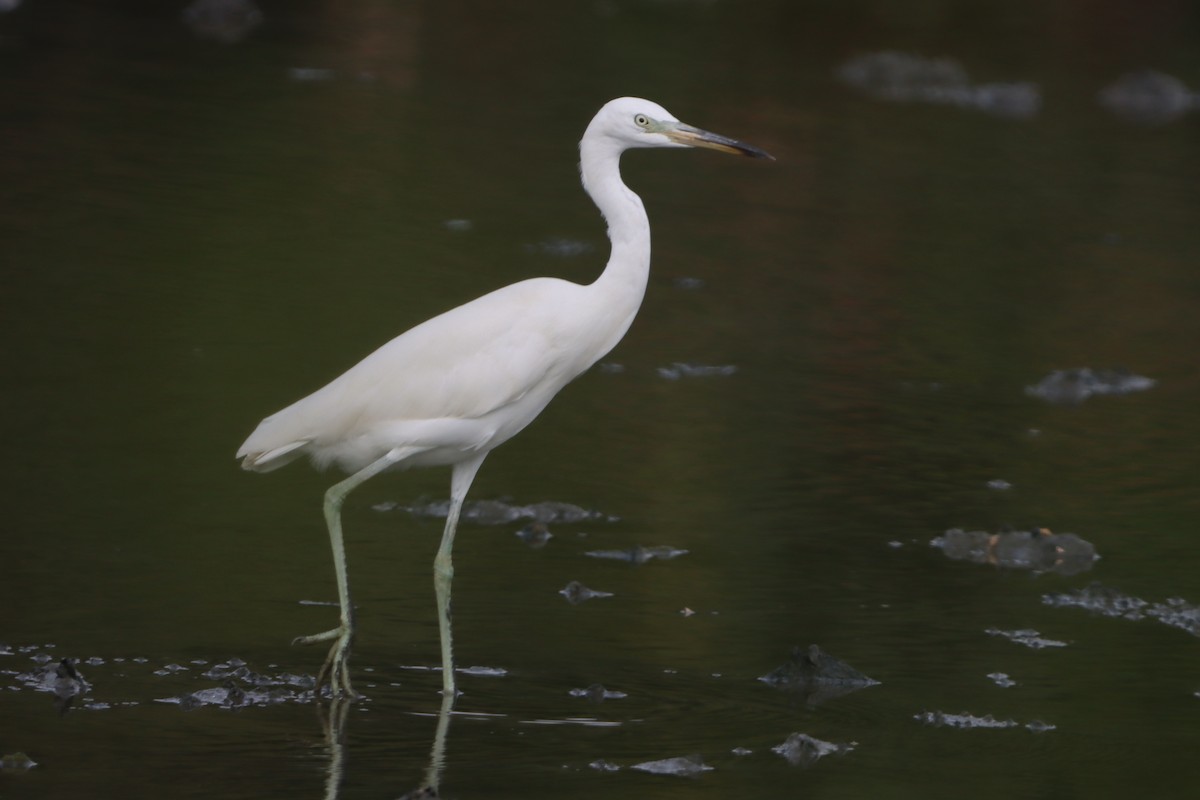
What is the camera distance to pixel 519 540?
19.0 feet

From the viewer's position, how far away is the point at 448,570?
192 inches

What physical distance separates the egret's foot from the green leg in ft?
0.67

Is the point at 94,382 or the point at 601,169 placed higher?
the point at 601,169

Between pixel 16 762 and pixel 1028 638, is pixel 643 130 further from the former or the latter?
pixel 16 762

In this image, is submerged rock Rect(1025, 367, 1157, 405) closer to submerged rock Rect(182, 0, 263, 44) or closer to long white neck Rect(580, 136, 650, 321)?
long white neck Rect(580, 136, 650, 321)

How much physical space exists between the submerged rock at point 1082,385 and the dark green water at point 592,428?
0.31ft

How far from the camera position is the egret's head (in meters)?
5.02

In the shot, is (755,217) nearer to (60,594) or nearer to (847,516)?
(847,516)

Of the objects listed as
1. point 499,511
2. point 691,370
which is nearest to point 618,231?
point 499,511

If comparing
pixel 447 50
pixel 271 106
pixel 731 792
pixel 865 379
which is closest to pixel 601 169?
pixel 731 792

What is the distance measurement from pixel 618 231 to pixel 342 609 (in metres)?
1.14

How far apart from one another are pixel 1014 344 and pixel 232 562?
172 inches

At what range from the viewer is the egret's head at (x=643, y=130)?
502 cm

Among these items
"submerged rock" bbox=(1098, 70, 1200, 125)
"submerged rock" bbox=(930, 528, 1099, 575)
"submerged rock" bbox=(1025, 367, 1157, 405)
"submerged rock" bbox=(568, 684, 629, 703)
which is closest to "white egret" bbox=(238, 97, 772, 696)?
"submerged rock" bbox=(568, 684, 629, 703)
